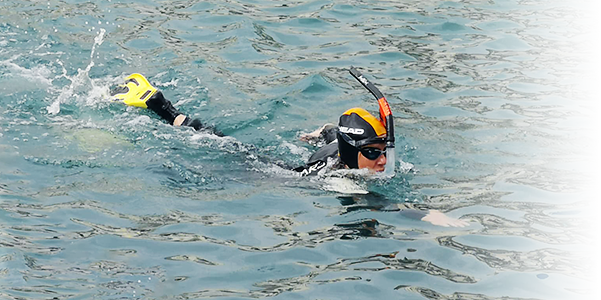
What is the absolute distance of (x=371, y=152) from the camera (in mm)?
6566

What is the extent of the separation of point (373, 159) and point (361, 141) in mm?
205

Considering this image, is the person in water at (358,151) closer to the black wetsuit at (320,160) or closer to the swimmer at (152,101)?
the black wetsuit at (320,160)

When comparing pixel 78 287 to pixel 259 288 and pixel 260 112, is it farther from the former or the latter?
pixel 260 112

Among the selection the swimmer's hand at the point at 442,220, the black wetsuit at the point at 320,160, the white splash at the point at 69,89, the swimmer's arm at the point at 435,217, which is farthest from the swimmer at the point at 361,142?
the white splash at the point at 69,89

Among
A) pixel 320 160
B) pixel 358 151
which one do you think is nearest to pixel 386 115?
pixel 358 151

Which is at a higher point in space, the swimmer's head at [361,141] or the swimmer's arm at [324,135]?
the swimmer's head at [361,141]

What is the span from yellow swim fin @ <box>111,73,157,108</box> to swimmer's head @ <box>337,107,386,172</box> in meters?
2.34

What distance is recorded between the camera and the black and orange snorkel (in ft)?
20.0

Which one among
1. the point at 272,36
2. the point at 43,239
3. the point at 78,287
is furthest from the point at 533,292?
the point at 272,36

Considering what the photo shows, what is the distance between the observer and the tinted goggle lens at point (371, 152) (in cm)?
655

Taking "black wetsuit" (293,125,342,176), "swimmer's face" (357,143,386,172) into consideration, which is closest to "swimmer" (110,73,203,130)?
"black wetsuit" (293,125,342,176)

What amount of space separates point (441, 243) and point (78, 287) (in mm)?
2439

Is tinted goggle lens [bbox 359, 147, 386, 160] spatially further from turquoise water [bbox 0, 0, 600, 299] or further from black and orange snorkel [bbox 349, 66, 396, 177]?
turquoise water [bbox 0, 0, 600, 299]

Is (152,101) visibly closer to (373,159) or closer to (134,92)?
(134,92)
